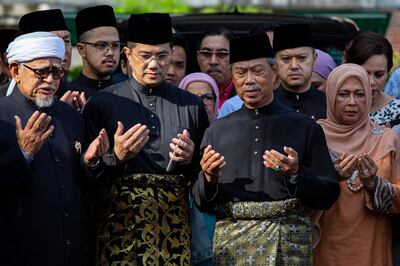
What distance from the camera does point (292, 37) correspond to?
956cm

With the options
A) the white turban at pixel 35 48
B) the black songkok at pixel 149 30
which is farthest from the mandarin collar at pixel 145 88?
the white turban at pixel 35 48

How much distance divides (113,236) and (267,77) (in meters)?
1.40

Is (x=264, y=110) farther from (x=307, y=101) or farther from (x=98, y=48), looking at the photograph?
(x=98, y=48)

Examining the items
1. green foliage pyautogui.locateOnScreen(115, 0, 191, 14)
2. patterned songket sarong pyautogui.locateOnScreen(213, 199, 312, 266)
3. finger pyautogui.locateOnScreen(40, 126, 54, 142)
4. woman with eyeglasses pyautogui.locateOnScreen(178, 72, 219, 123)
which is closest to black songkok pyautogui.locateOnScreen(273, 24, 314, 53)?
woman with eyeglasses pyautogui.locateOnScreen(178, 72, 219, 123)

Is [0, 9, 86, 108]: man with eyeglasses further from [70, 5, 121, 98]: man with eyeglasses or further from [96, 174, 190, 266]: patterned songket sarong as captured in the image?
[96, 174, 190, 266]: patterned songket sarong

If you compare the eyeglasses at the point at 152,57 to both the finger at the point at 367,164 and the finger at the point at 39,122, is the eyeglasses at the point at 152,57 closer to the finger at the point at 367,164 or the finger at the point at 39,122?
the finger at the point at 39,122

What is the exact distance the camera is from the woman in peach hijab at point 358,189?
28.3 ft

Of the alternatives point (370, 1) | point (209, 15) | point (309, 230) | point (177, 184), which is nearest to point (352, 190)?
point (309, 230)

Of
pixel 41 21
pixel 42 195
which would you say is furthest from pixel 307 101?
pixel 42 195

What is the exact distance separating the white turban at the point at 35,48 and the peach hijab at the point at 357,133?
1.92 meters

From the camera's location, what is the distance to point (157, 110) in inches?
332

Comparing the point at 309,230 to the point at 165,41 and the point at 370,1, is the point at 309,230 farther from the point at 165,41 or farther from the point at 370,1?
the point at 370,1

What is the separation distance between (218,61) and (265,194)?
277cm

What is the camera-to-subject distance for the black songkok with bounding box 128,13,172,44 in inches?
333
